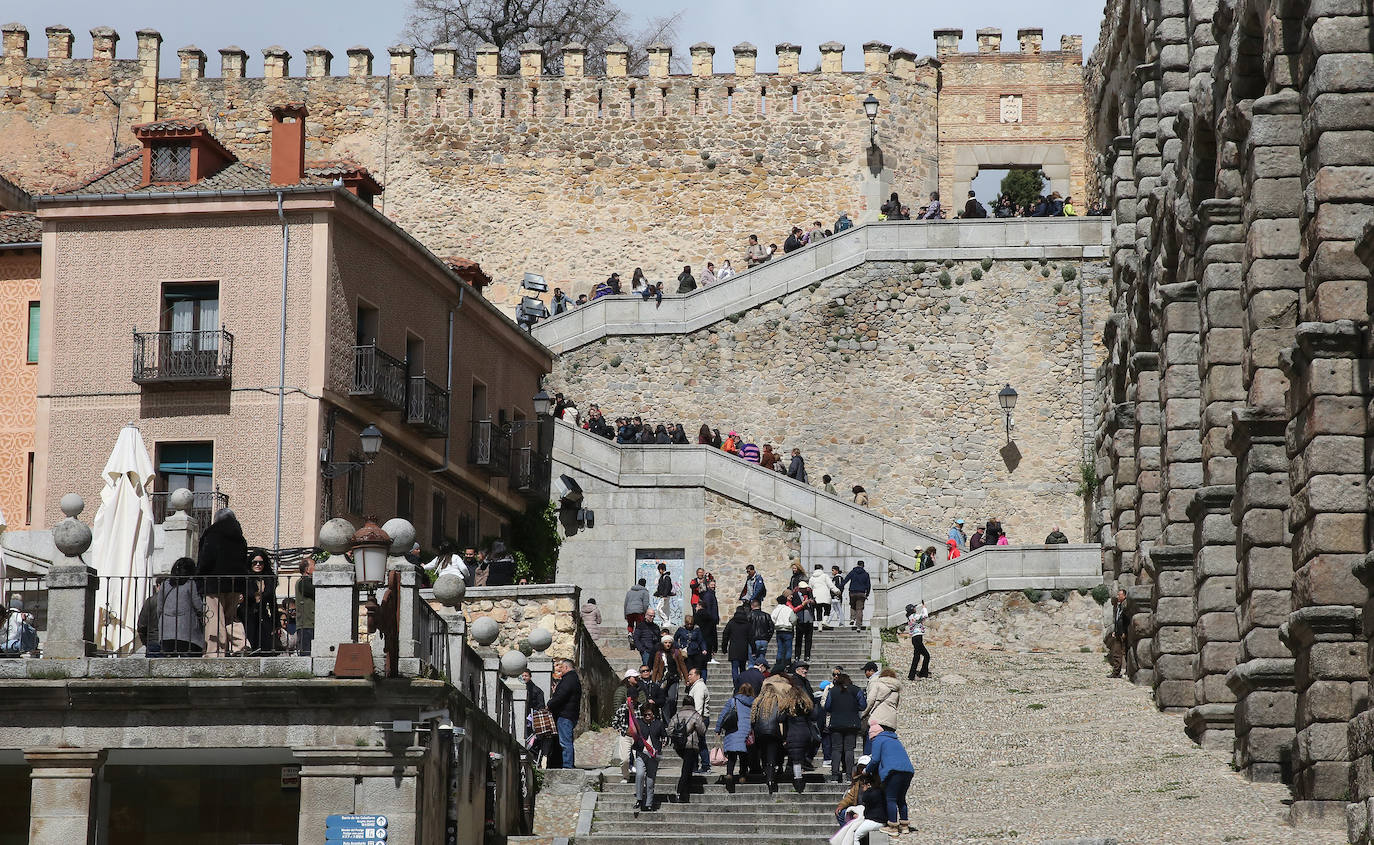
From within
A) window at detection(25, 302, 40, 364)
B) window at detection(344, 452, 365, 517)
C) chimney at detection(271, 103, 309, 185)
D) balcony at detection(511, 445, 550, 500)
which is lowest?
window at detection(344, 452, 365, 517)

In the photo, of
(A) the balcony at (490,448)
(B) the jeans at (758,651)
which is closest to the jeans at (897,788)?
(B) the jeans at (758,651)

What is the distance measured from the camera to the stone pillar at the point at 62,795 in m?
16.6

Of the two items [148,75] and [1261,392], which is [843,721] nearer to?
[1261,392]

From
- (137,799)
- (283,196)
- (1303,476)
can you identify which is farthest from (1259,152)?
(283,196)

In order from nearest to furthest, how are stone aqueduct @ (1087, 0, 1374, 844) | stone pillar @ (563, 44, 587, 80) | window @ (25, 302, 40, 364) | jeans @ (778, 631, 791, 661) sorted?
stone aqueduct @ (1087, 0, 1374, 844) → jeans @ (778, 631, 791, 661) → window @ (25, 302, 40, 364) → stone pillar @ (563, 44, 587, 80)

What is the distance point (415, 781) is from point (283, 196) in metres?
13.8

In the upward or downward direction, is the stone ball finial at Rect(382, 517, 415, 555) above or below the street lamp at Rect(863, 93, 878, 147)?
below

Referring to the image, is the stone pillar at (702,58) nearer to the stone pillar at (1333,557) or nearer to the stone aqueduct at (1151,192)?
the stone aqueduct at (1151,192)

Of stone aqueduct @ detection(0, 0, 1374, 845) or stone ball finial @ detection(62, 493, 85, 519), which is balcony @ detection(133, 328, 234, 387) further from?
stone aqueduct @ detection(0, 0, 1374, 845)

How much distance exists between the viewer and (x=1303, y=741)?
17641 millimetres

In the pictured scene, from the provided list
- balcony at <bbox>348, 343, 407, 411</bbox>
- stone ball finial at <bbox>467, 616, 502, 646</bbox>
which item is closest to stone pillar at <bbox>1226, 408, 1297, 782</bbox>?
stone ball finial at <bbox>467, 616, 502, 646</bbox>

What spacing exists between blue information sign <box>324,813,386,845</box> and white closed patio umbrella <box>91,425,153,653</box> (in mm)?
2302

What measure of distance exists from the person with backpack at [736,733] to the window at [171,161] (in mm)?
12915

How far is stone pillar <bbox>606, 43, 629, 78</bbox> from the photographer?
49.4m
